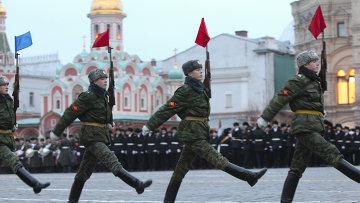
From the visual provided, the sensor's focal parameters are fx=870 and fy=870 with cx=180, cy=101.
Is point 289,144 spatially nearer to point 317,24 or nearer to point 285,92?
point 317,24

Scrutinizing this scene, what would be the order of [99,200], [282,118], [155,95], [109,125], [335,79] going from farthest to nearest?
[155,95], [282,118], [335,79], [99,200], [109,125]

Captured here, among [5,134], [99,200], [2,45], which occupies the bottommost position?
[99,200]

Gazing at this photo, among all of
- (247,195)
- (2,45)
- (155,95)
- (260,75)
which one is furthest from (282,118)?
(247,195)

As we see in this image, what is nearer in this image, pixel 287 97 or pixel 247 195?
pixel 287 97

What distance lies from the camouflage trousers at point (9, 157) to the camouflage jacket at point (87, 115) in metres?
0.72

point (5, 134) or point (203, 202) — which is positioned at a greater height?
point (5, 134)

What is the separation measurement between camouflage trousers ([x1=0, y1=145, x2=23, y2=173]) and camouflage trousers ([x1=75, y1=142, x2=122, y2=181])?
0.92 meters

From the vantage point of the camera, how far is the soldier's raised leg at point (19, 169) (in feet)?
36.9

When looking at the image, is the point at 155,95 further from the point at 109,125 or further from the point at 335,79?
the point at 109,125

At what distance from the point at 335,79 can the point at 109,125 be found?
44577mm

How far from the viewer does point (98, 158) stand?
11.2m

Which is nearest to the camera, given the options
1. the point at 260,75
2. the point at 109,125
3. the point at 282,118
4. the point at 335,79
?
the point at 109,125

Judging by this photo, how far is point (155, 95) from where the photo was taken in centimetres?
8438

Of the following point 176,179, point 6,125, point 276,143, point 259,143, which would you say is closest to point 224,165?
point 176,179
